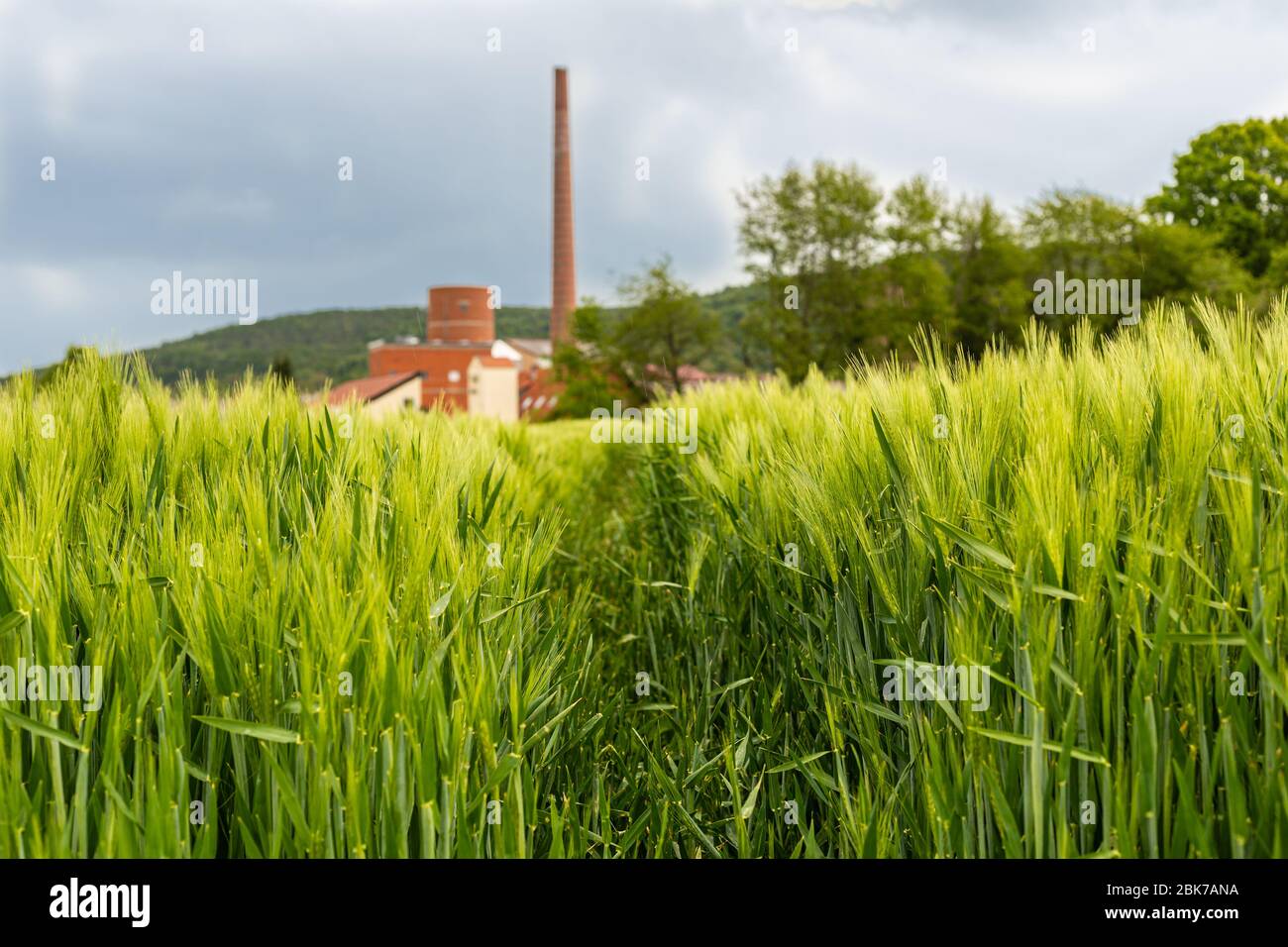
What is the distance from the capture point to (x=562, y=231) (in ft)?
190

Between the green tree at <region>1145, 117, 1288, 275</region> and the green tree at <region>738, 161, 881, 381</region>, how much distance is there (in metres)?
16.6

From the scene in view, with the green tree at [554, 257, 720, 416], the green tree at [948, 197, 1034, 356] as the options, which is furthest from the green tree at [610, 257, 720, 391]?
the green tree at [948, 197, 1034, 356]

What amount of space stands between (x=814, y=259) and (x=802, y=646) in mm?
51117

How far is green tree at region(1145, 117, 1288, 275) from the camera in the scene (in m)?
41.4

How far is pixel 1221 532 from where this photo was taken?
1452mm

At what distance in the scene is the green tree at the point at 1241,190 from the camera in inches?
1630

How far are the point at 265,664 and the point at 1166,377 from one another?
171cm

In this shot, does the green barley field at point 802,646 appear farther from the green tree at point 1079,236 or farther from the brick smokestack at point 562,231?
the brick smokestack at point 562,231

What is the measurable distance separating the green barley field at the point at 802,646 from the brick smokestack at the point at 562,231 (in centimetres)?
5495
